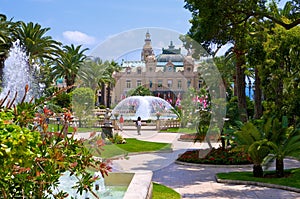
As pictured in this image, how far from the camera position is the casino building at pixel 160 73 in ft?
31.3

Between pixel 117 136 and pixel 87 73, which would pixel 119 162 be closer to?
pixel 117 136

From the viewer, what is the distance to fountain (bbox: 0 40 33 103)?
26.2m

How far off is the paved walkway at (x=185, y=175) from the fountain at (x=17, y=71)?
46.7 ft

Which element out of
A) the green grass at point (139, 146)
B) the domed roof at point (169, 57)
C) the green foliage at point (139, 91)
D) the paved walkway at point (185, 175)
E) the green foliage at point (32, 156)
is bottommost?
the paved walkway at point (185, 175)

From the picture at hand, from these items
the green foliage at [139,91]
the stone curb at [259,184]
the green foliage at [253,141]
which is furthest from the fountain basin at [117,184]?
the green foliage at [253,141]

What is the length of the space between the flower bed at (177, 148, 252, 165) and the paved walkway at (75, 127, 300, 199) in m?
0.48

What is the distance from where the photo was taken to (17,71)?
2817 cm

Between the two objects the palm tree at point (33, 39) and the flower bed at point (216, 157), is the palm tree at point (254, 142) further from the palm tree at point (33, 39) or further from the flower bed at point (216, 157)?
→ the palm tree at point (33, 39)

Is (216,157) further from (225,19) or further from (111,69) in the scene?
(111,69)

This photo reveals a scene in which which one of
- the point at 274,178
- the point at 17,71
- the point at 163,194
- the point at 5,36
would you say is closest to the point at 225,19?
the point at 274,178

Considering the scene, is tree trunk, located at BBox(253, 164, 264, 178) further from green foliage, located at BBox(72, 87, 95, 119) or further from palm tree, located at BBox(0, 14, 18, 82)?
palm tree, located at BBox(0, 14, 18, 82)

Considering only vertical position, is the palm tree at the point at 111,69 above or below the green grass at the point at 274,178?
above

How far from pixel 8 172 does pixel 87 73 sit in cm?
715

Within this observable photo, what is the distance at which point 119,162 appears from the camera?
11219 mm
